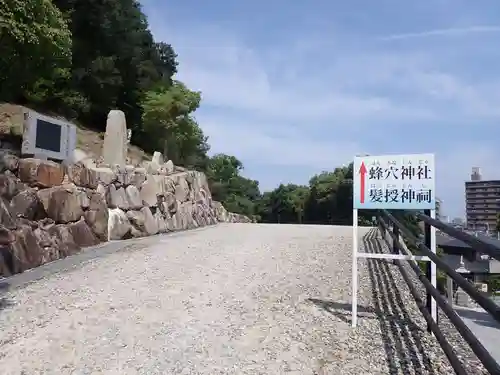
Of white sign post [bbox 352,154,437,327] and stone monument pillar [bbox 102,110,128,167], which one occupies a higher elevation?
stone monument pillar [bbox 102,110,128,167]

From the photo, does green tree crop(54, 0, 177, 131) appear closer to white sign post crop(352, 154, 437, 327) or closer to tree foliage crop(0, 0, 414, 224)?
tree foliage crop(0, 0, 414, 224)

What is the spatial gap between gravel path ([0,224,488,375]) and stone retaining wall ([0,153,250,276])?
0.98m

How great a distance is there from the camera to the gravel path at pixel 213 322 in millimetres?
3551

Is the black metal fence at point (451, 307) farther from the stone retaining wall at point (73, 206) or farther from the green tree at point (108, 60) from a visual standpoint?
the green tree at point (108, 60)

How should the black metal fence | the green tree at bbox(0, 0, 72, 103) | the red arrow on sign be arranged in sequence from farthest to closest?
the green tree at bbox(0, 0, 72, 103), the red arrow on sign, the black metal fence

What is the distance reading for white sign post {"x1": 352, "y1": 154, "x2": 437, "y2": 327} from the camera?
164 inches

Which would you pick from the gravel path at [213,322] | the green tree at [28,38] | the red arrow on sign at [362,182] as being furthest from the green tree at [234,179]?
the red arrow on sign at [362,182]

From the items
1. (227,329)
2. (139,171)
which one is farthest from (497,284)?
(227,329)

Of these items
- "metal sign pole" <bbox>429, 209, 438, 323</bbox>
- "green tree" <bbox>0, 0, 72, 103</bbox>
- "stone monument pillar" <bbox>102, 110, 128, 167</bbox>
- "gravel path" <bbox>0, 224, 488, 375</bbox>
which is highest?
"green tree" <bbox>0, 0, 72, 103</bbox>

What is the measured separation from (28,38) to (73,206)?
14.5 feet

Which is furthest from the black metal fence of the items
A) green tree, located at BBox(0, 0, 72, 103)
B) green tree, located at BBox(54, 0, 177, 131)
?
green tree, located at BBox(54, 0, 177, 131)

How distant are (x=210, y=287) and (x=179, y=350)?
6.24ft

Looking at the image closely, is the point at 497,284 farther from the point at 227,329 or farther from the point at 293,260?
the point at 227,329

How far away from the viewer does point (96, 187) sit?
9.76 meters
